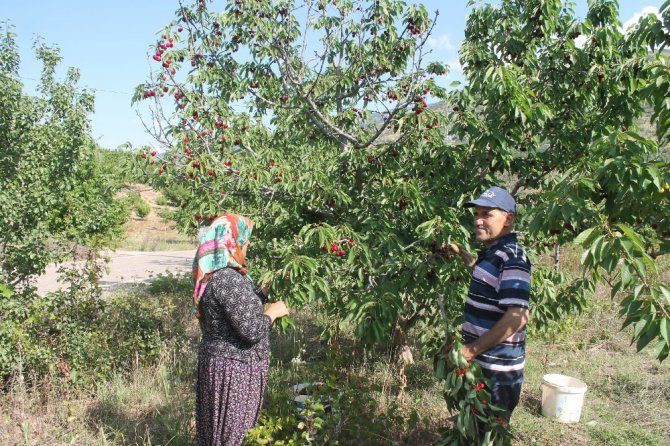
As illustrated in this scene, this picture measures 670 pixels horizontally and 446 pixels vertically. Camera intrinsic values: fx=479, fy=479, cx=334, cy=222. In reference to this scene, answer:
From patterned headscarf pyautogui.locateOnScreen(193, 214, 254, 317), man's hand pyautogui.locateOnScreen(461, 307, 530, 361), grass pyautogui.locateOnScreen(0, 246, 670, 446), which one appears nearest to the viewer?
man's hand pyautogui.locateOnScreen(461, 307, 530, 361)

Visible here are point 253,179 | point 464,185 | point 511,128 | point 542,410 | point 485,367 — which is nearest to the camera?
point 485,367

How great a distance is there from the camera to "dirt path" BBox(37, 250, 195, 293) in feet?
35.1

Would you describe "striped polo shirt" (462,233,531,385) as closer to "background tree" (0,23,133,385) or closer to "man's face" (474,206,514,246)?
"man's face" (474,206,514,246)

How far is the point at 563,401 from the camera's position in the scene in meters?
3.93

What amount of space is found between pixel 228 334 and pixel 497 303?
1316mm

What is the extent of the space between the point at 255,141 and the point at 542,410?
3.58m

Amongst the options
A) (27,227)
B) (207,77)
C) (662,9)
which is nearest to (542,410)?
(662,9)

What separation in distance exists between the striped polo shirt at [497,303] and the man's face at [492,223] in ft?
0.12

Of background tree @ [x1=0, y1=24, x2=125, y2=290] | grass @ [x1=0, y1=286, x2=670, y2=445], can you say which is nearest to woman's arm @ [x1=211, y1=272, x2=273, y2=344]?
grass @ [x1=0, y1=286, x2=670, y2=445]

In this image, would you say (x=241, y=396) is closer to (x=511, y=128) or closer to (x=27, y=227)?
(x=511, y=128)

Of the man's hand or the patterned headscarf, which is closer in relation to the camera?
the man's hand

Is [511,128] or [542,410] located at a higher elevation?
[511,128]

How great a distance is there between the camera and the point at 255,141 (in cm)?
470

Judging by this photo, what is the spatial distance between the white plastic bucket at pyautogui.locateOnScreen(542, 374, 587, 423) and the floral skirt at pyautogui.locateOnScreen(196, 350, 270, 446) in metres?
2.68
